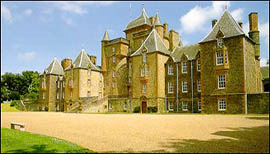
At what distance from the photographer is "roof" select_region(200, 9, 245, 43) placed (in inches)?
1010

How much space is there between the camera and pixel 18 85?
208 feet

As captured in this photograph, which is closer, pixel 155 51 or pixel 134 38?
pixel 155 51

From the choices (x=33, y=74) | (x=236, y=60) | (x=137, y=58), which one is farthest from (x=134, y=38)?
(x=33, y=74)

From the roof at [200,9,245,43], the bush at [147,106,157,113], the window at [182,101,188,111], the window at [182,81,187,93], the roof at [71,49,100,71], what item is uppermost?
the roof at [200,9,245,43]

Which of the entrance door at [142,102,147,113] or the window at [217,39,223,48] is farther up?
the window at [217,39,223,48]

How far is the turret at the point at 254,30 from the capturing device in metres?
27.2

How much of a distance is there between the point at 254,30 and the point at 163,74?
42.9 feet

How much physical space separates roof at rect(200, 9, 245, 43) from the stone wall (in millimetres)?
7072

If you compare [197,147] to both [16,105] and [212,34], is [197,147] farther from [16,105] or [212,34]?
[16,105]

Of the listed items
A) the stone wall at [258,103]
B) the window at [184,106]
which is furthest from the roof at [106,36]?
the stone wall at [258,103]

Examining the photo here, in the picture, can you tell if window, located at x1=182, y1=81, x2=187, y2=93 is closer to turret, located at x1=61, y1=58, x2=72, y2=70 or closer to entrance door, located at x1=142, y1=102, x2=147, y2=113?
entrance door, located at x1=142, y1=102, x2=147, y2=113

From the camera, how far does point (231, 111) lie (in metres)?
24.4

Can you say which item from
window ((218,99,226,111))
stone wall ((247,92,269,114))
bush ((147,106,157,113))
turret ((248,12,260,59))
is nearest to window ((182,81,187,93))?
bush ((147,106,157,113))

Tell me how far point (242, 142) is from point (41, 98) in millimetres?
48158
